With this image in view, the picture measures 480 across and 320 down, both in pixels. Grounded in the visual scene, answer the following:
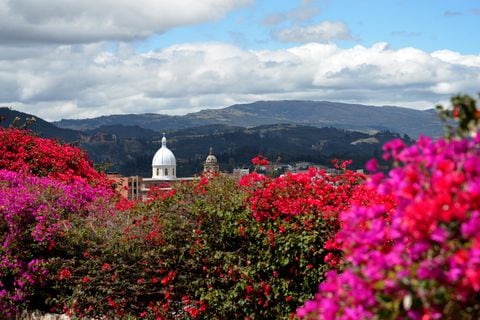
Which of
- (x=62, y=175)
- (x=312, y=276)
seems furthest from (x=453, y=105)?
(x=62, y=175)

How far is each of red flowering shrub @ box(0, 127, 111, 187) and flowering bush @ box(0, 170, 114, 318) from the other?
4.43 m

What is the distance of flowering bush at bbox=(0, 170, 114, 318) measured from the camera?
11.1m

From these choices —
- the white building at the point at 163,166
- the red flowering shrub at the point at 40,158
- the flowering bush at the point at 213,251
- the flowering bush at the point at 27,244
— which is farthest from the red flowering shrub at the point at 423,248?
the white building at the point at 163,166

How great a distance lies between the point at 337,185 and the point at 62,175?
8.19m

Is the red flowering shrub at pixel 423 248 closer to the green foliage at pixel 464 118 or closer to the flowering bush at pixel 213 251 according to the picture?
the green foliage at pixel 464 118

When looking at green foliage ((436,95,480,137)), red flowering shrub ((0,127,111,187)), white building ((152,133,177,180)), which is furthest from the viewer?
white building ((152,133,177,180))

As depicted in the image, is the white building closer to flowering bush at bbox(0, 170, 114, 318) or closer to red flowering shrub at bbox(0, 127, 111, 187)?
red flowering shrub at bbox(0, 127, 111, 187)

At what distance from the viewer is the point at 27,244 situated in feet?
37.3

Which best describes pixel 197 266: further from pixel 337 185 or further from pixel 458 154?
pixel 458 154

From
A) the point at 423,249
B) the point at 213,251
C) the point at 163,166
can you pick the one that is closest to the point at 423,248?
the point at 423,249

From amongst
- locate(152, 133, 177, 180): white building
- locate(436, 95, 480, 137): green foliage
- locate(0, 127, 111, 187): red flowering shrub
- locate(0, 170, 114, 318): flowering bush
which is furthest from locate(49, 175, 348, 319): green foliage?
locate(152, 133, 177, 180): white building

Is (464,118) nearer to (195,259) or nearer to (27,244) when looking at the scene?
(195,259)

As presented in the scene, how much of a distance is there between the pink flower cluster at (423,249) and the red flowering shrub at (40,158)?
41.5 ft

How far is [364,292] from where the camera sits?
3.56 meters
